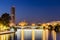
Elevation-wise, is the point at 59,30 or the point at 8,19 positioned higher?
the point at 8,19

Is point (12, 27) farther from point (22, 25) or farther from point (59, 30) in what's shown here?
point (59, 30)

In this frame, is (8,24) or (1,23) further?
(8,24)

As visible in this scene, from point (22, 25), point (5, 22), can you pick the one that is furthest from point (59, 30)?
point (5, 22)

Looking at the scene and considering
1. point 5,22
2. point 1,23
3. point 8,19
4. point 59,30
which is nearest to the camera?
point 1,23

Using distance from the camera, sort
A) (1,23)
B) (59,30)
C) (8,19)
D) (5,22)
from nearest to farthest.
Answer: (1,23)
(5,22)
(8,19)
(59,30)

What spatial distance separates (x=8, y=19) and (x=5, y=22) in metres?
→ 0.90

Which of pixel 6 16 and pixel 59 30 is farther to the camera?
pixel 59 30

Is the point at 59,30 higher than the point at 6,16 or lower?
lower

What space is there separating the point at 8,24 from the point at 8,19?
0.60 metres

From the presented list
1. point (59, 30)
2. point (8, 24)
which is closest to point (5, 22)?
point (8, 24)

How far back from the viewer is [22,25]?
1399cm

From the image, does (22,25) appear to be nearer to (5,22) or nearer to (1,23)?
(5,22)

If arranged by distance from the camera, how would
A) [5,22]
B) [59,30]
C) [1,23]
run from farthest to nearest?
1. [59,30]
2. [5,22]
3. [1,23]

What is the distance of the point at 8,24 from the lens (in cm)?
1368
